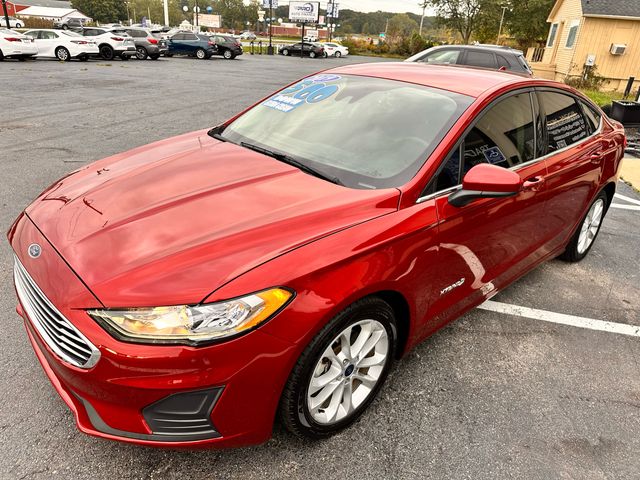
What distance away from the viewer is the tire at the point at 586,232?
4.05 metres

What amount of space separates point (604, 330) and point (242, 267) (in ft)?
9.33

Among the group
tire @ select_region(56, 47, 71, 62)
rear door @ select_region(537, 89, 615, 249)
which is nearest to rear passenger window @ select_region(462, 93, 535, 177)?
rear door @ select_region(537, 89, 615, 249)

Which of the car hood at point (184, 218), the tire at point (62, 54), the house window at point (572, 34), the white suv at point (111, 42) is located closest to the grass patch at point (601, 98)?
the house window at point (572, 34)

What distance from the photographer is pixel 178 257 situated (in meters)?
1.83

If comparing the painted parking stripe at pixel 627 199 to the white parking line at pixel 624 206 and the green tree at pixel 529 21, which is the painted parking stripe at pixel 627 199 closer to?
the white parking line at pixel 624 206

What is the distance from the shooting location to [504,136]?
2.86 metres

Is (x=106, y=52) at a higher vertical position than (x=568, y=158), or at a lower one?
lower

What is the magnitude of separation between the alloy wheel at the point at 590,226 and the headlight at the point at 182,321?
349cm

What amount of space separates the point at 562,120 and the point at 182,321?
313cm

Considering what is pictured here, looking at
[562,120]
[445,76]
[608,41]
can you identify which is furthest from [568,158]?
[608,41]

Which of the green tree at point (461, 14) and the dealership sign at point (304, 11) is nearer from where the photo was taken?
the dealership sign at point (304, 11)

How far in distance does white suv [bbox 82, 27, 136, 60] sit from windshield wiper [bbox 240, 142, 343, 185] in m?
23.7

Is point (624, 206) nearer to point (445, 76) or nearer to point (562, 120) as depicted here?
point (562, 120)

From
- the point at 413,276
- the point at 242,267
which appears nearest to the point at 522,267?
the point at 413,276
